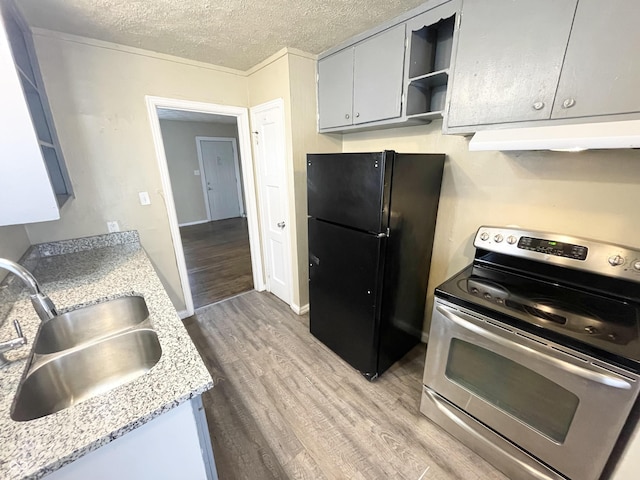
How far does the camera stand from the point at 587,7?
→ 100cm

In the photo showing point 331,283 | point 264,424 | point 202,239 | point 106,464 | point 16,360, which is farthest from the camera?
point 202,239

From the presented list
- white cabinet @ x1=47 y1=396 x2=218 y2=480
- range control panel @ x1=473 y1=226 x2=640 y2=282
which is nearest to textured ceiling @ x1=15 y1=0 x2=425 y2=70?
range control panel @ x1=473 y1=226 x2=640 y2=282

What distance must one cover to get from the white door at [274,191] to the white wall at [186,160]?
12.8ft

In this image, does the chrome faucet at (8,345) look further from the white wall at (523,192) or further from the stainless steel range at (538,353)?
the white wall at (523,192)

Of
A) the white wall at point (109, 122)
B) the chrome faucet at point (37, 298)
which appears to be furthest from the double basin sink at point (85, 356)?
the white wall at point (109, 122)

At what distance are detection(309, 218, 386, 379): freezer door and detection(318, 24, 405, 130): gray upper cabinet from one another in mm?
864

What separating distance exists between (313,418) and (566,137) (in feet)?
6.30

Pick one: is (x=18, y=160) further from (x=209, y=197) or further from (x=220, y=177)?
(x=220, y=177)

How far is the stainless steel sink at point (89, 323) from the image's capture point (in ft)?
4.01

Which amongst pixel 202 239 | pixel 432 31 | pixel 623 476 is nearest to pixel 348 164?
pixel 432 31

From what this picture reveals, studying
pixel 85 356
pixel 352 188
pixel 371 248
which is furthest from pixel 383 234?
pixel 85 356

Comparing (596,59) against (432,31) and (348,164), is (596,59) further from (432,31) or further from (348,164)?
(348,164)

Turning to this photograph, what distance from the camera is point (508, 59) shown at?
47.4 inches

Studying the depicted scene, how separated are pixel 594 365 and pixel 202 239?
5.47 metres
